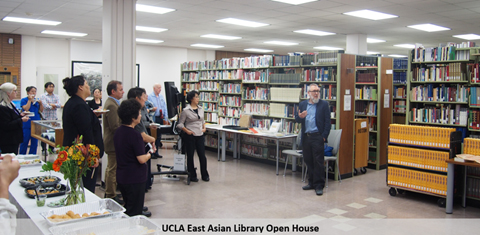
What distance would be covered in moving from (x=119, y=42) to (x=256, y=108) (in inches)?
143

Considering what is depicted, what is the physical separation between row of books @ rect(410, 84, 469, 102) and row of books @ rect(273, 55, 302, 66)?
228 centimetres

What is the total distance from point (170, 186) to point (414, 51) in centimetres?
481

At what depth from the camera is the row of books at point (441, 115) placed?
5.97 m

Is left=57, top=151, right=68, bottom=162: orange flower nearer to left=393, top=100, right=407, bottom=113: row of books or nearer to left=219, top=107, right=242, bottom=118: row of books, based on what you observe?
left=219, top=107, right=242, bottom=118: row of books

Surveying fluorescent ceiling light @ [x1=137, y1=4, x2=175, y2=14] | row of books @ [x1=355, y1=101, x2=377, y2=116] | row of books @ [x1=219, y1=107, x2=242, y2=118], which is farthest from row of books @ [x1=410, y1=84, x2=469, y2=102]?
fluorescent ceiling light @ [x1=137, y1=4, x2=175, y2=14]

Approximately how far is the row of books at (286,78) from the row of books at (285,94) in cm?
16

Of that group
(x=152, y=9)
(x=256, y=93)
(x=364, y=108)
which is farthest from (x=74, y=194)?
(x=364, y=108)

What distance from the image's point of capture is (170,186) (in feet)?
21.2

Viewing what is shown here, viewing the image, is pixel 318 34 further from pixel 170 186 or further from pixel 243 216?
pixel 243 216

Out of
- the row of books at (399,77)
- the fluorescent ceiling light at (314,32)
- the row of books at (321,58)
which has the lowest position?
the row of books at (399,77)

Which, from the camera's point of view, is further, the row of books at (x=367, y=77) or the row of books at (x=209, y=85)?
the row of books at (x=209, y=85)

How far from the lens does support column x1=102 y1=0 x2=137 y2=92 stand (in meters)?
6.21

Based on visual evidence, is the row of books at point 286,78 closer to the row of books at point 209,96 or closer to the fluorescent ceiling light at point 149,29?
the row of books at point 209,96

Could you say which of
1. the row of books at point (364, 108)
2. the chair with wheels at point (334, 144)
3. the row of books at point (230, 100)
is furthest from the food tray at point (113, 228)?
the row of books at point (230, 100)
